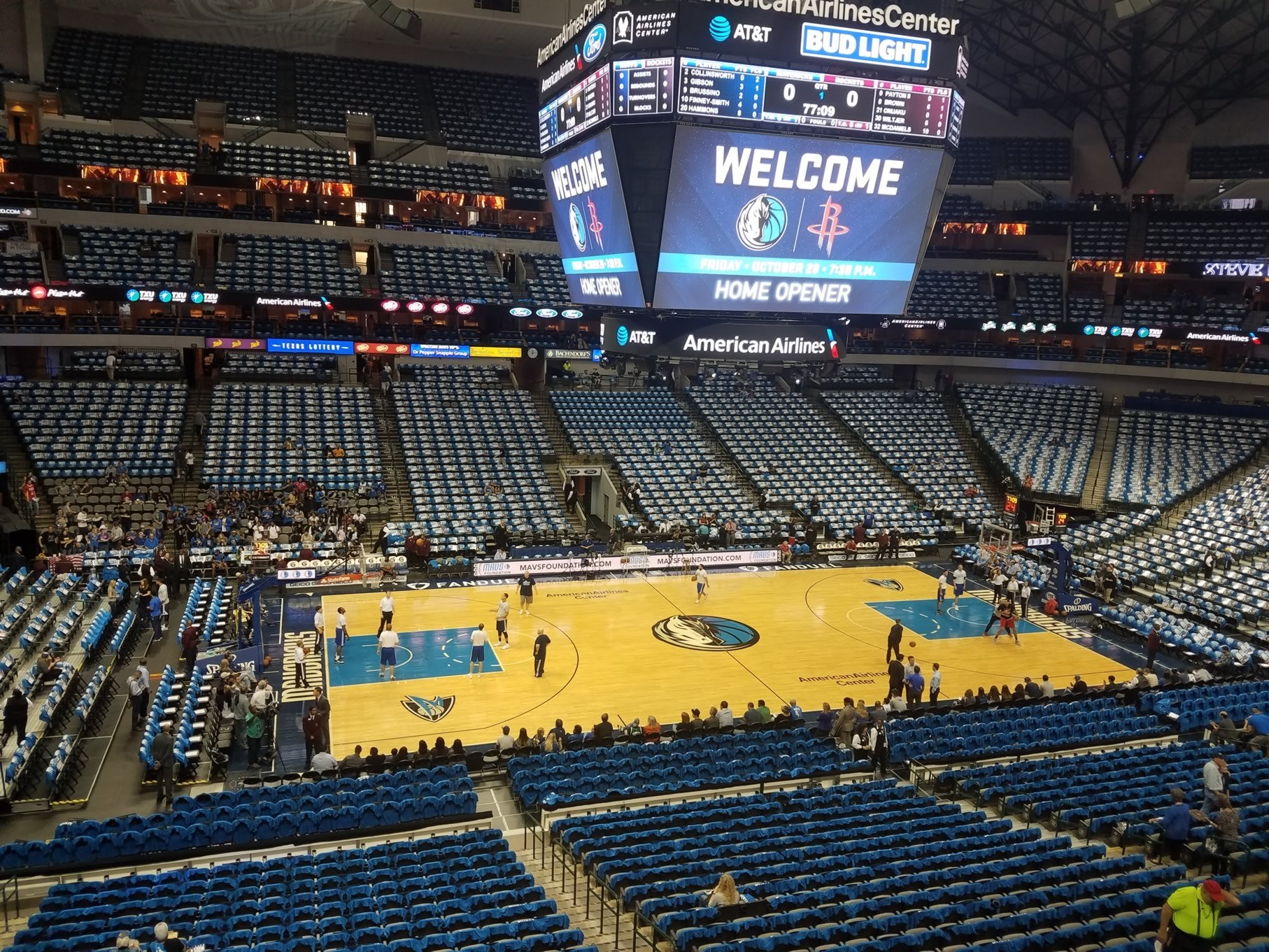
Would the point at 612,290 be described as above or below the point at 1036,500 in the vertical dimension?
above

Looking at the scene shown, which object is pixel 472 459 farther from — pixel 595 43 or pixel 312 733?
pixel 595 43

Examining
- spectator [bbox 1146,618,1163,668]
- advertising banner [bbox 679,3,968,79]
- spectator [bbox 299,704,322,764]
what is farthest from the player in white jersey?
spectator [bbox 1146,618,1163,668]

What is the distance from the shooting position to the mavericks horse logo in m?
19.7

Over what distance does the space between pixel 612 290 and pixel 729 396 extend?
25.7 metres

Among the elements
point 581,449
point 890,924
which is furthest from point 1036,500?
point 890,924

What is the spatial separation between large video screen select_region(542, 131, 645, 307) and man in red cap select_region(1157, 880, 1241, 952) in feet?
42.1

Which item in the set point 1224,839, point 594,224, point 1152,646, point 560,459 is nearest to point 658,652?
point 594,224

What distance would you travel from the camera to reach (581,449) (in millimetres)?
38312

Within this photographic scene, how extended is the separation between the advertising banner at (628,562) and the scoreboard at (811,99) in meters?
16.3

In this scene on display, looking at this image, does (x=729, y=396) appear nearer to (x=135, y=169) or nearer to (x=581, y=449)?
(x=581, y=449)

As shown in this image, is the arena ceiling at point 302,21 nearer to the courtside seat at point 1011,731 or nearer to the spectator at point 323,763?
the spectator at point 323,763

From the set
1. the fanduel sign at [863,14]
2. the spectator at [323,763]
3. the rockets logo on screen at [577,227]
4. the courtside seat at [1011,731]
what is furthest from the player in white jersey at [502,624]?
the fanduel sign at [863,14]

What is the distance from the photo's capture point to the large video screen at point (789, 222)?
1762 cm

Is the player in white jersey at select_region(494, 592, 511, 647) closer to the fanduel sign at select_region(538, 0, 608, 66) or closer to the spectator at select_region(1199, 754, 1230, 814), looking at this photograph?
the fanduel sign at select_region(538, 0, 608, 66)
